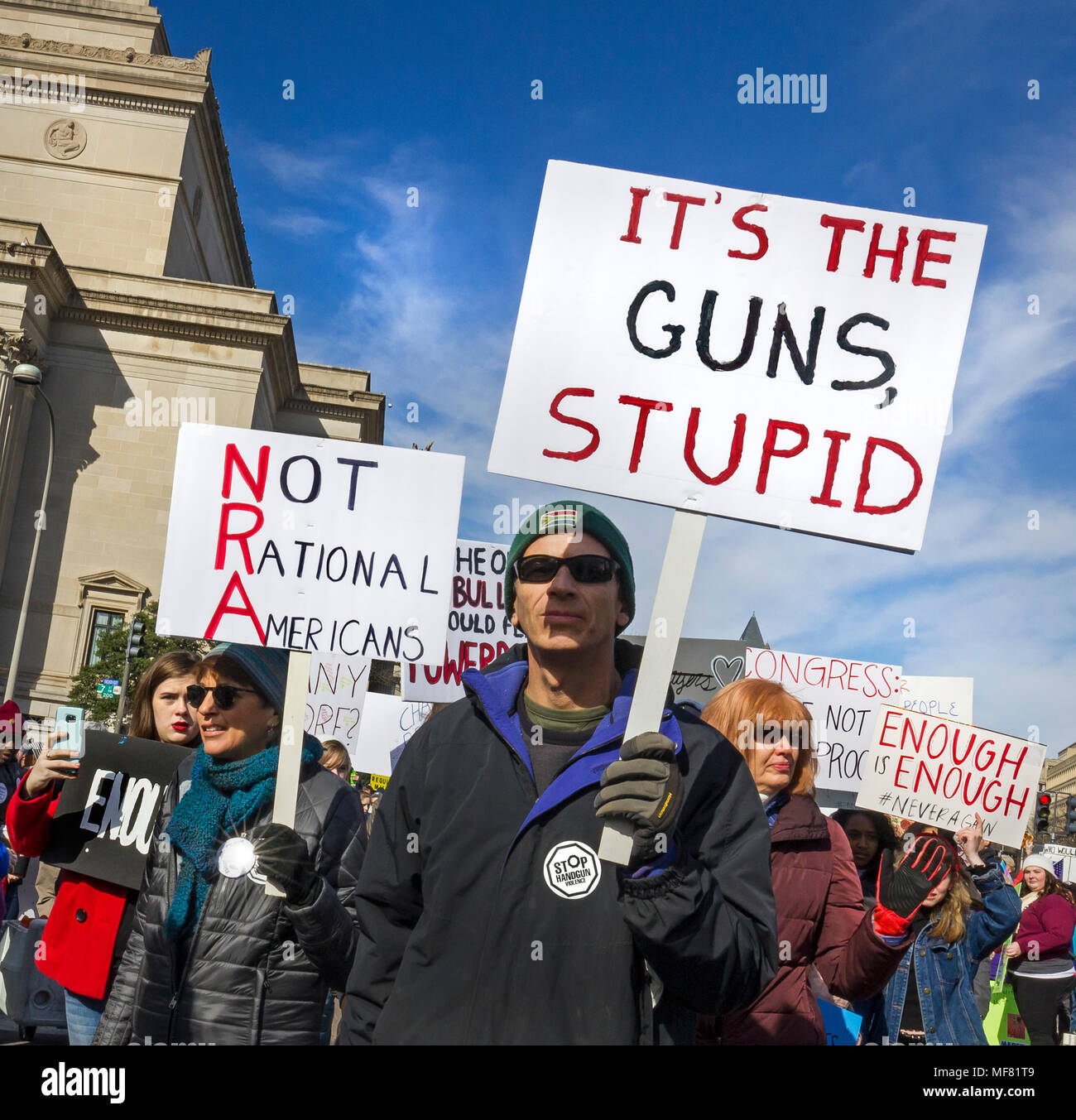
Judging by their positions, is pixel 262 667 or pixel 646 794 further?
pixel 262 667

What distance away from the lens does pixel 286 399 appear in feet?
168

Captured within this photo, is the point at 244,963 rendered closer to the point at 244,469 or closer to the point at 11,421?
the point at 244,469

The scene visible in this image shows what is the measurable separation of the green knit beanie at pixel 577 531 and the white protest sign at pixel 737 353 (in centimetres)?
7

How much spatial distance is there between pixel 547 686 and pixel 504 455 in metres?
0.57

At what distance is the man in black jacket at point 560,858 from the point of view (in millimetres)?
2205

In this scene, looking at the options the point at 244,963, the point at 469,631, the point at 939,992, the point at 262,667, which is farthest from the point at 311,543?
the point at 469,631

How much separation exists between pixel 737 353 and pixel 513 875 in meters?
1.34

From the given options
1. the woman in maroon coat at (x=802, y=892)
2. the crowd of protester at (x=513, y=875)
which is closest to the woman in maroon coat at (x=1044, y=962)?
the crowd of protester at (x=513, y=875)

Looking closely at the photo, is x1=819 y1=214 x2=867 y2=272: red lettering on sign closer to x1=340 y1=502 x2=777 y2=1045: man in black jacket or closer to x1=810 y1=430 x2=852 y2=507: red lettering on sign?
x1=810 y1=430 x2=852 y2=507: red lettering on sign

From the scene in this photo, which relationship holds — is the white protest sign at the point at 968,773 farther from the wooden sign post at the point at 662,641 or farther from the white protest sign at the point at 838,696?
the wooden sign post at the point at 662,641

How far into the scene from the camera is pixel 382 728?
11.4 meters

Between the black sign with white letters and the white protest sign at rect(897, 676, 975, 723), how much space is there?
9.09 metres

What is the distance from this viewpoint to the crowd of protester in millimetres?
2275
